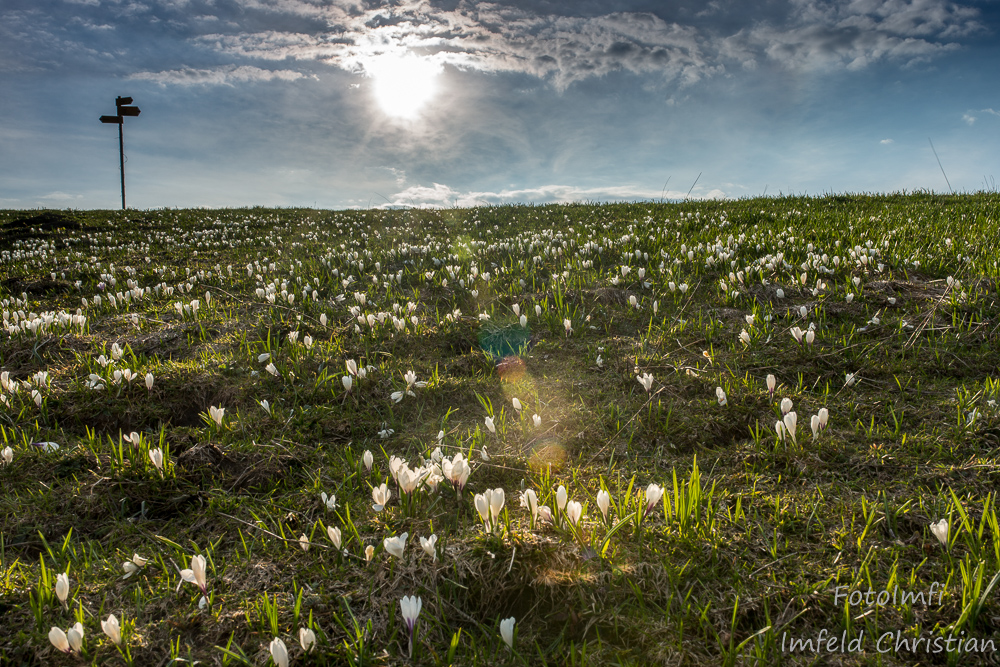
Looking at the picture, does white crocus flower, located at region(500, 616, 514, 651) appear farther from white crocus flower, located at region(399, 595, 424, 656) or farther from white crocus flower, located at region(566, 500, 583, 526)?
white crocus flower, located at region(566, 500, 583, 526)

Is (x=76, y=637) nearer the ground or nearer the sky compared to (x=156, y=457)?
nearer the ground

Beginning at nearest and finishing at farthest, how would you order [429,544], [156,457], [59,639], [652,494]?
[59,639], [429,544], [652,494], [156,457]

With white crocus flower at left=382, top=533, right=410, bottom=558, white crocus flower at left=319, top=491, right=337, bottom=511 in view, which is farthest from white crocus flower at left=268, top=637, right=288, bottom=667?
white crocus flower at left=319, top=491, right=337, bottom=511

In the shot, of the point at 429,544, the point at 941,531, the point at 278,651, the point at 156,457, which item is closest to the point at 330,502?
the point at 429,544

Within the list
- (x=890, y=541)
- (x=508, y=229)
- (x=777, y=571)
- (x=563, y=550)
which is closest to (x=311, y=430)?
(x=563, y=550)

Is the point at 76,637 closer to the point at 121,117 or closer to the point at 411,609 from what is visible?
the point at 411,609

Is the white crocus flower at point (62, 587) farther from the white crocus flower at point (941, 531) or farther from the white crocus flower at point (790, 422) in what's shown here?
the white crocus flower at point (941, 531)

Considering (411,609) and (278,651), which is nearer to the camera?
(278,651)

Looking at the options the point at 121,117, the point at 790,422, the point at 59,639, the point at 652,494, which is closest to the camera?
Answer: the point at 59,639

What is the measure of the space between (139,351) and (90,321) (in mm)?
1844

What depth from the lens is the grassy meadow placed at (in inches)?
92.2

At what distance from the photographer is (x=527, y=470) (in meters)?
3.50

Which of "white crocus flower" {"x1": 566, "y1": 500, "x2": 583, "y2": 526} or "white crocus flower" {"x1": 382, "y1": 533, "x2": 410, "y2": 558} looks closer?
"white crocus flower" {"x1": 382, "y1": 533, "x2": 410, "y2": 558}

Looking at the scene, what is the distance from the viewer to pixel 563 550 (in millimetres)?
2666
